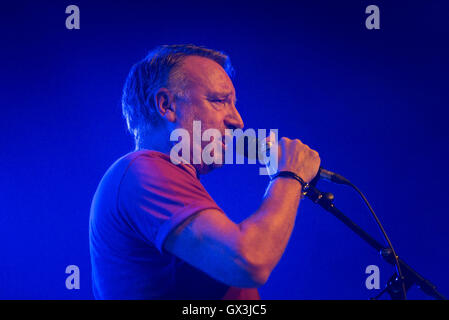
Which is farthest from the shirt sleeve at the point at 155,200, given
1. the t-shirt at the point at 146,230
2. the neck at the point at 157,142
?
the neck at the point at 157,142

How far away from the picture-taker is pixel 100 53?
2.29 metres

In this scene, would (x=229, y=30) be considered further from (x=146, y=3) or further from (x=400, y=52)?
(x=400, y=52)

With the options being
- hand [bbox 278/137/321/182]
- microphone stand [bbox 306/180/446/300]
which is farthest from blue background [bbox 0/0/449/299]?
hand [bbox 278/137/321/182]

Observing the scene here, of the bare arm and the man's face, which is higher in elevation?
the man's face

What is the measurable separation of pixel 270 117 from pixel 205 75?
1180mm

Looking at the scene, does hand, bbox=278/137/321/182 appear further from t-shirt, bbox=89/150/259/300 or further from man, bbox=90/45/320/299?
t-shirt, bbox=89/150/259/300

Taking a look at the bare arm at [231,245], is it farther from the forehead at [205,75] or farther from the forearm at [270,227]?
the forehead at [205,75]

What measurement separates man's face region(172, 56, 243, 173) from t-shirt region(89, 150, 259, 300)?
0.21 metres

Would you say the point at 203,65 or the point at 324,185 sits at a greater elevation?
the point at 203,65

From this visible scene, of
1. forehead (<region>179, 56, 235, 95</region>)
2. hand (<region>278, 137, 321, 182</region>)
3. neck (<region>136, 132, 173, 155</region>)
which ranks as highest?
forehead (<region>179, 56, 235, 95</region>)

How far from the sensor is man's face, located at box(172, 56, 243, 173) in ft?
3.69

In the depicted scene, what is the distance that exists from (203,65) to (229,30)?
1.28m
